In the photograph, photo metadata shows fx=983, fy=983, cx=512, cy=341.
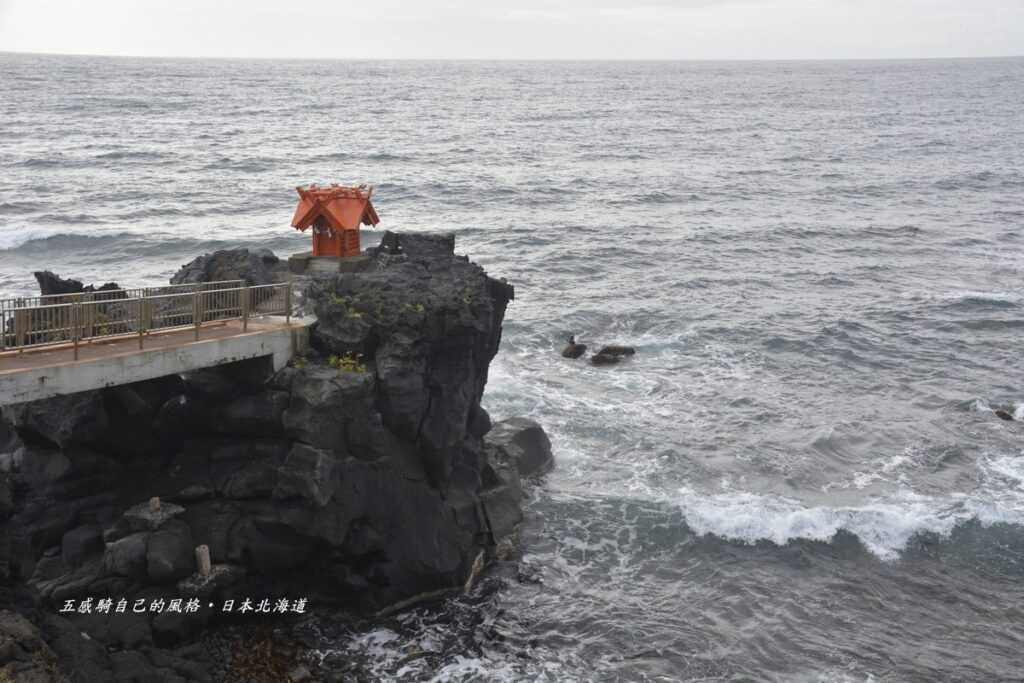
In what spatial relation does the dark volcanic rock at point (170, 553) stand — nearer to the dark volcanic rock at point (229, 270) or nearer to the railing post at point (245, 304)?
the railing post at point (245, 304)

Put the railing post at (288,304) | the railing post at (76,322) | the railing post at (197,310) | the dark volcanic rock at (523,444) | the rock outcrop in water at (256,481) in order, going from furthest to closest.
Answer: the dark volcanic rock at (523,444)
the railing post at (288,304)
the railing post at (197,310)
the rock outcrop in water at (256,481)
the railing post at (76,322)

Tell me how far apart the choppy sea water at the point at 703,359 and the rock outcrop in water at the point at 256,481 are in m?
2.08

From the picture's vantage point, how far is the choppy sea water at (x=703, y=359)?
23.4 m

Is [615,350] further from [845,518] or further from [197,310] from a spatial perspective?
[197,310]

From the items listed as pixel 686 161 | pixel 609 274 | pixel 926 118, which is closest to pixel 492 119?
pixel 686 161

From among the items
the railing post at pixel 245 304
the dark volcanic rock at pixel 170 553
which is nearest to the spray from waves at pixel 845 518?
the railing post at pixel 245 304

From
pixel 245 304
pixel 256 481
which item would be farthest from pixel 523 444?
pixel 245 304

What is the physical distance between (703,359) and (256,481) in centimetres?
2597

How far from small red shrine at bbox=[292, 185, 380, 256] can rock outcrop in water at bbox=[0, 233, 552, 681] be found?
11.0 feet

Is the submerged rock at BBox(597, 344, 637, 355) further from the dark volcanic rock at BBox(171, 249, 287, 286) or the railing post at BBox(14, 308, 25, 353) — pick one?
the railing post at BBox(14, 308, 25, 353)

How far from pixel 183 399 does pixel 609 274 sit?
38318 mm

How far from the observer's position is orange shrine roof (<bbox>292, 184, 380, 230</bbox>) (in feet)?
89.9

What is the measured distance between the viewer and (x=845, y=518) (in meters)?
28.6

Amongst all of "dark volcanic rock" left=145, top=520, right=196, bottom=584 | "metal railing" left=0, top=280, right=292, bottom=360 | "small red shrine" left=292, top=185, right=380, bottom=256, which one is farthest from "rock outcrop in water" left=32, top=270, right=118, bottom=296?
"dark volcanic rock" left=145, top=520, right=196, bottom=584
